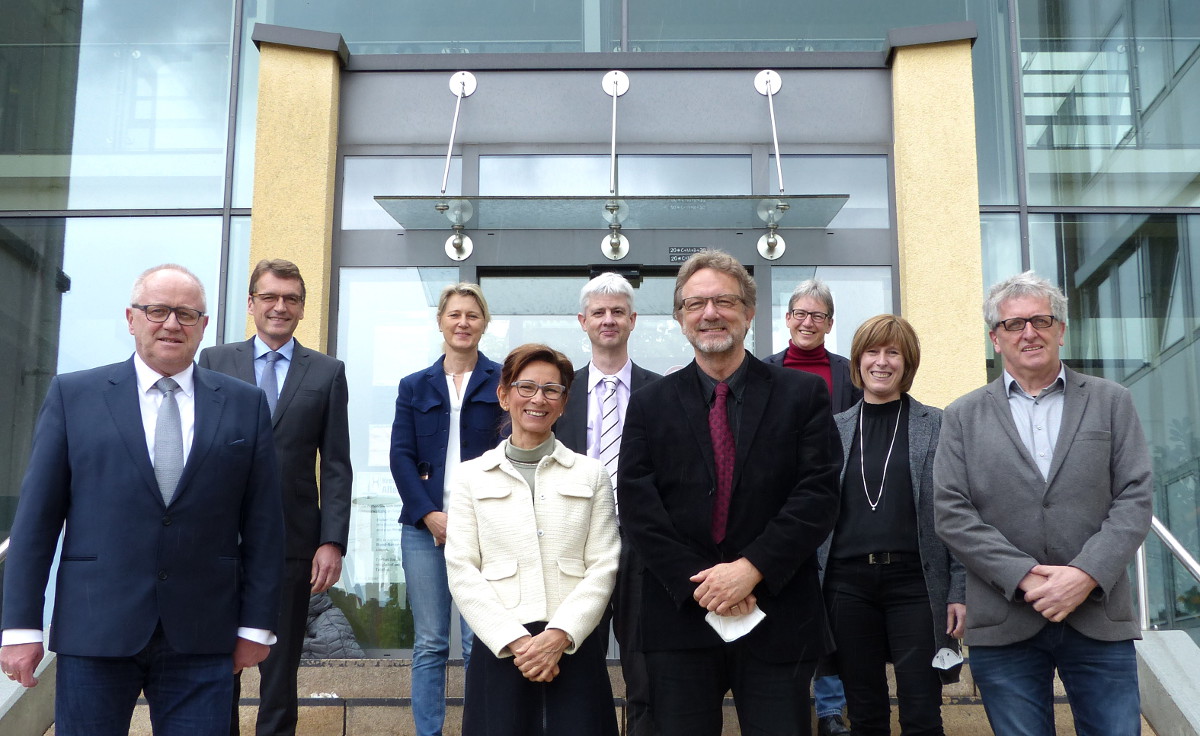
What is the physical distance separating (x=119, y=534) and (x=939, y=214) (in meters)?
5.37

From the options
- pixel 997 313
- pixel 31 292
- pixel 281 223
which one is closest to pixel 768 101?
pixel 281 223

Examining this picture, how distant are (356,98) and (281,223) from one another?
1.01 metres

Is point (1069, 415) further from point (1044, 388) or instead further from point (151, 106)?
point (151, 106)

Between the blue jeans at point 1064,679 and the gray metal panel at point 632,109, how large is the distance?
440cm

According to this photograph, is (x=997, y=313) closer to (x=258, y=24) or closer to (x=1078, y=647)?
(x=1078, y=647)

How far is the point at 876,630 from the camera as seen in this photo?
13.2 ft

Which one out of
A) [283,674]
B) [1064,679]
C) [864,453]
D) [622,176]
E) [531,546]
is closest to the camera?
[531,546]

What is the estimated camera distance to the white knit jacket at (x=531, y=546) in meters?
3.35

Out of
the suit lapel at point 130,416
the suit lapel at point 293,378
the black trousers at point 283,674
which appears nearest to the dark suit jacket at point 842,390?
the suit lapel at point 293,378

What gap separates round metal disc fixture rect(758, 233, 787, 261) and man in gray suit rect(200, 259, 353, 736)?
11.0 feet

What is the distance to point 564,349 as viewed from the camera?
7082 mm

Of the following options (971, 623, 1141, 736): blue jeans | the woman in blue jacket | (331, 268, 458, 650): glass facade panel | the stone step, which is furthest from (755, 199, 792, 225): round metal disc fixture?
(971, 623, 1141, 736): blue jeans

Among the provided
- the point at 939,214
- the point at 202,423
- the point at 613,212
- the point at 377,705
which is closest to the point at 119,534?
the point at 202,423

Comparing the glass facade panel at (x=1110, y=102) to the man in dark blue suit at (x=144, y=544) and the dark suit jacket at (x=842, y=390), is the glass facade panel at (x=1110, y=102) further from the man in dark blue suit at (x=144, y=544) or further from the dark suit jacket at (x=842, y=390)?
the man in dark blue suit at (x=144, y=544)
